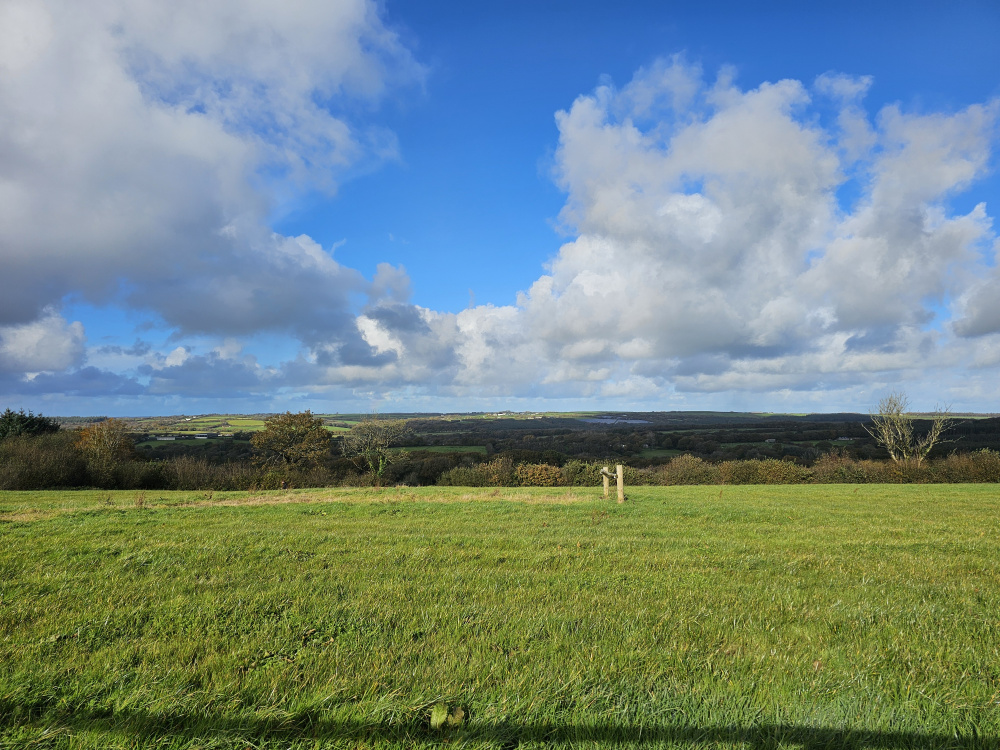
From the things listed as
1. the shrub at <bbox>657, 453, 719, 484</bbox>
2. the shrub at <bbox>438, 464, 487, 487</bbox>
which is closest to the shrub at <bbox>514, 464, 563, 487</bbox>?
the shrub at <bbox>438, 464, 487, 487</bbox>

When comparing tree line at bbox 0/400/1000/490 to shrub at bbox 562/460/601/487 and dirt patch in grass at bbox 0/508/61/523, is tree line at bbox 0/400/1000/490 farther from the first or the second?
dirt patch in grass at bbox 0/508/61/523

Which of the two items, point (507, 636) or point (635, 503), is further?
point (635, 503)

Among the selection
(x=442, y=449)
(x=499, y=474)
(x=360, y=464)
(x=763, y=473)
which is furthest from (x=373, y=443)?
(x=763, y=473)

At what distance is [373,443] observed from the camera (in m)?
49.5

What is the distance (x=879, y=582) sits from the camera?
24.3 feet

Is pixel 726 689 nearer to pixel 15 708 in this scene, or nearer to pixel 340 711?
pixel 340 711

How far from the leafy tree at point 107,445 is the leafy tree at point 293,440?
1256cm

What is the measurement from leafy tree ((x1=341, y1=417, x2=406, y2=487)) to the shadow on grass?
44.5 meters

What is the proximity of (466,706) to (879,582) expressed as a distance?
7.16 meters

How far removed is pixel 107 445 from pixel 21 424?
10.2m

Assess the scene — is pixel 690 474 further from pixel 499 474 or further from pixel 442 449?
pixel 442 449

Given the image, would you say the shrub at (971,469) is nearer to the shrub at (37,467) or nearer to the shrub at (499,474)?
the shrub at (499,474)

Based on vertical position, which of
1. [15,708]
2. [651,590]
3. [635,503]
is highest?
[15,708]

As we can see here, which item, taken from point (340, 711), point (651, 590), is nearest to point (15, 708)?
point (340, 711)
